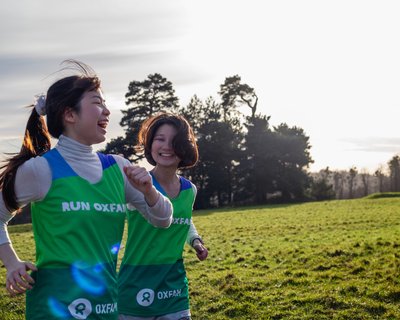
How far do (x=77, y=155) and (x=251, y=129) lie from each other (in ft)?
176

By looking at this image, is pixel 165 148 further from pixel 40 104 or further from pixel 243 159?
pixel 243 159

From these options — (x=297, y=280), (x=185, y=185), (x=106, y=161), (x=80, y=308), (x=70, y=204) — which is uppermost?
(x=106, y=161)

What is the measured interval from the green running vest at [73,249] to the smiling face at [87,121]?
6.4 inches

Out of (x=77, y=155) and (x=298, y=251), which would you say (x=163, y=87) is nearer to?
(x=298, y=251)

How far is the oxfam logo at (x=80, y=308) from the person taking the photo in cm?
290

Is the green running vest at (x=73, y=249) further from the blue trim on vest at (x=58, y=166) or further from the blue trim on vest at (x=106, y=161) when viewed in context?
the blue trim on vest at (x=106, y=161)

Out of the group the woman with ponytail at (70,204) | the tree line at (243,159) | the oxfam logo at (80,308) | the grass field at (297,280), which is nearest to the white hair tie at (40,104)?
the woman with ponytail at (70,204)

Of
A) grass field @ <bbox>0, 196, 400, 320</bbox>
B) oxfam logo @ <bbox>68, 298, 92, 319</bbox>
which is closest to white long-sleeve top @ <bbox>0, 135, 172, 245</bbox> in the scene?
oxfam logo @ <bbox>68, 298, 92, 319</bbox>

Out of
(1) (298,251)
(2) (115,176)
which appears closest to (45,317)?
(2) (115,176)

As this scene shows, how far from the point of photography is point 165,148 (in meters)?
4.49

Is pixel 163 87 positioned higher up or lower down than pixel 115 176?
higher up

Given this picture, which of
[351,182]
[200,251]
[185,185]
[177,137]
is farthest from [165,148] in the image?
[351,182]

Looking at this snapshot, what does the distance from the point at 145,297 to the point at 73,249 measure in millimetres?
1306

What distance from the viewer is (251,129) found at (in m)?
56.5
